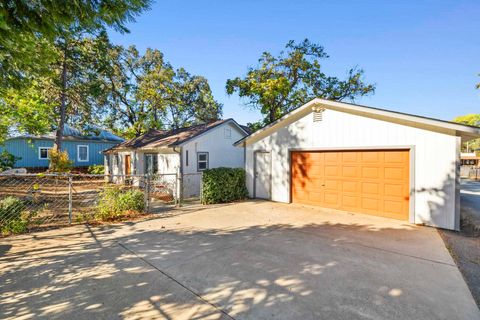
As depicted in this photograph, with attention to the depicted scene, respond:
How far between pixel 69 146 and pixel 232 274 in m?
24.9

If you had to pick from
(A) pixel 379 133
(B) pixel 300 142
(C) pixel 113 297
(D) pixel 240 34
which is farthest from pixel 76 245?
(D) pixel 240 34

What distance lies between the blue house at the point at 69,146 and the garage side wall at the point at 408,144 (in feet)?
60.1

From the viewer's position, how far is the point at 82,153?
2327cm

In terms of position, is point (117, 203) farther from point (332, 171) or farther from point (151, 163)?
point (332, 171)

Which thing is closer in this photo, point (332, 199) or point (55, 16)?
point (55, 16)

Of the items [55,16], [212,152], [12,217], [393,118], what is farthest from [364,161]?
[12,217]

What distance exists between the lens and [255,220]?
7.33m

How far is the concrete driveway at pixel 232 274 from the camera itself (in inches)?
115

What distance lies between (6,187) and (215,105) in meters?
Result: 20.4

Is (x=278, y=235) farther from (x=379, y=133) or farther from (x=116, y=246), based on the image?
(x=379, y=133)

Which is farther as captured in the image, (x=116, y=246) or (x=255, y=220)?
(x=255, y=220)

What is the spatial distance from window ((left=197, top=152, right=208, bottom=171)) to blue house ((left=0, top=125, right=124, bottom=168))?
40.4 ft

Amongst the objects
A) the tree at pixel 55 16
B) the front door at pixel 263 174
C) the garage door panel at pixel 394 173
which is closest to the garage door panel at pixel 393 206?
the garage door panel at pixel 394 173

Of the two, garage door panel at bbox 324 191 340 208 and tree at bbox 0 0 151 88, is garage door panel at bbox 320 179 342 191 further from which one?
tree at bbox 0 0 151 88
